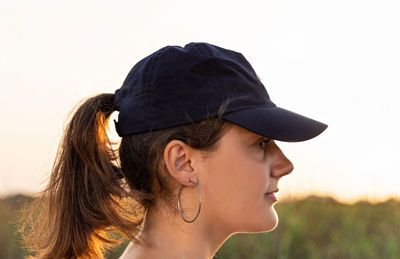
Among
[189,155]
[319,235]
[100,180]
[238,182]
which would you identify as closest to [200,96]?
[189,155]

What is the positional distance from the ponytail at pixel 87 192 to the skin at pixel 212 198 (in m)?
0.17

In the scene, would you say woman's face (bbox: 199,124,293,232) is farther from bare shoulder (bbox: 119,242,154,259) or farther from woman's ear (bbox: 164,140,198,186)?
bare shoulder (bbox: 119,242,154,259)

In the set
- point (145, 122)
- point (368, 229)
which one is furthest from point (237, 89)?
point (368, 229)

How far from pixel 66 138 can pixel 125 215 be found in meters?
0.41

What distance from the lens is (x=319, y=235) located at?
16.5ft

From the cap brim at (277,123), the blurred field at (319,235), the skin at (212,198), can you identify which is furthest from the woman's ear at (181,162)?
the blurred field at (319,235)

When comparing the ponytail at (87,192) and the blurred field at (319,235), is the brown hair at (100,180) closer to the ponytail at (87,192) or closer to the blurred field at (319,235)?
the ponytail at (87,192)

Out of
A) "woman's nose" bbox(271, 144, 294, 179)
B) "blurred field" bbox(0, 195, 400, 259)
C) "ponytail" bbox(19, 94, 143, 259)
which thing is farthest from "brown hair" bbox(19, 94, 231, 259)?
"blurred field" bbox(0, 195, 400, 259)

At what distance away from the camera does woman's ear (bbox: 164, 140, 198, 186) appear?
82.1 inches

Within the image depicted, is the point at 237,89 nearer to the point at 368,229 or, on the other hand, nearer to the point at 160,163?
the point at 160,163

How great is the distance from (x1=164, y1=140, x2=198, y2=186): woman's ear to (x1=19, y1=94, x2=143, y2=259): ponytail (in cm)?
25

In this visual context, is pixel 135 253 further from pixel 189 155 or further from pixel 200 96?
pixel 200 96

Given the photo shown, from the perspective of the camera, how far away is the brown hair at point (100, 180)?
7.02 feet

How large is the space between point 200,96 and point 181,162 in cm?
24
